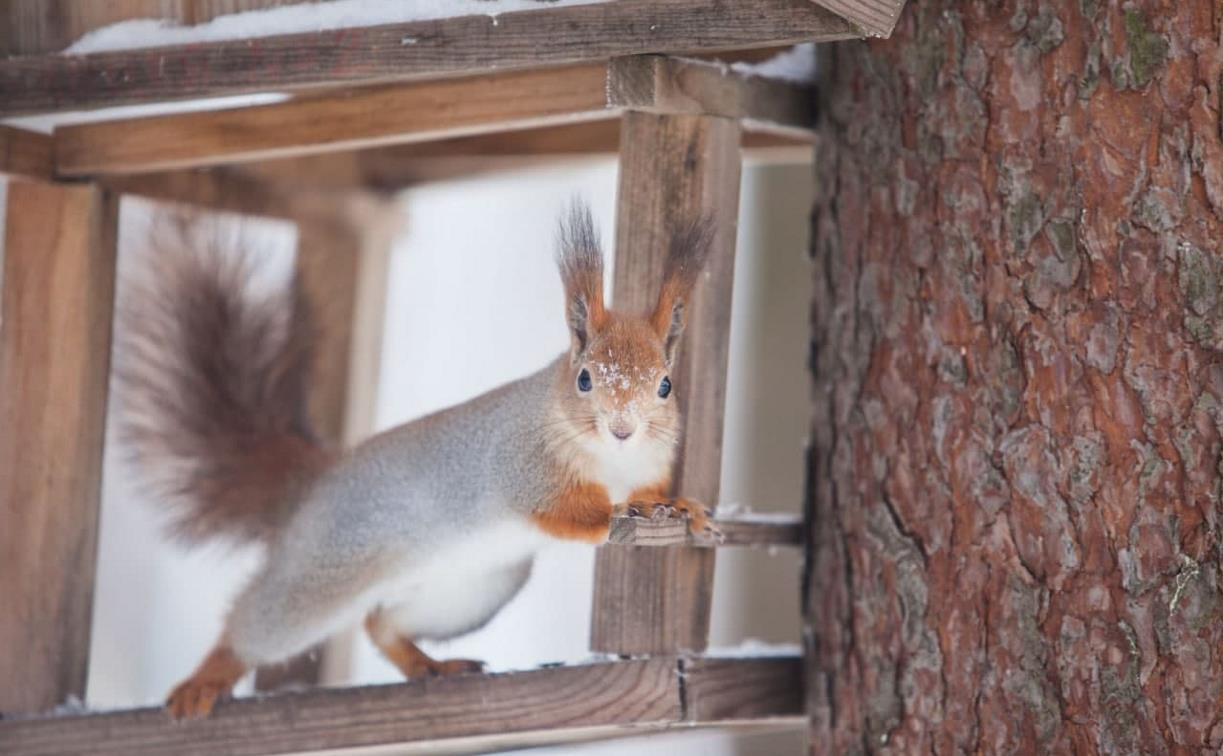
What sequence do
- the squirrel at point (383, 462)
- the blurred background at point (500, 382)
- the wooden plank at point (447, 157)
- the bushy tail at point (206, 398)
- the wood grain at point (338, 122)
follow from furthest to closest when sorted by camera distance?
the blurred background at point (500, 382)
the wooden plank at point (447, 157)
the bushy tail at point (206, 398)
the wood grain at point (338, 122)
the squirrel at point (383, 462)

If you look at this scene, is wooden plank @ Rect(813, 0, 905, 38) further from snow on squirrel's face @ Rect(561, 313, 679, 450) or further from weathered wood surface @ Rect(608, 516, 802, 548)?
weathered wood surface @ Rect(608, 516, 802, 548)

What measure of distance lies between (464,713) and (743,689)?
375 millimetres

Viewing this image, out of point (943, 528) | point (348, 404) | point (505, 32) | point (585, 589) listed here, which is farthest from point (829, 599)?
point (585, 589)

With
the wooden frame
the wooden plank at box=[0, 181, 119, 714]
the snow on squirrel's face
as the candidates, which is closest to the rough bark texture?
the wooden frame

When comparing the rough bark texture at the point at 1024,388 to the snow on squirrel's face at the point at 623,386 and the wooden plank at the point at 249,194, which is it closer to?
the snow on squirrel's face at the point at 623,386

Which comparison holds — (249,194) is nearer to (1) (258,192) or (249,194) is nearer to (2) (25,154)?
(1) (258,192)

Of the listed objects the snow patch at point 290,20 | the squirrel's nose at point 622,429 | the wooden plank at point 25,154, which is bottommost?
the squirrel's nose at point 622,429

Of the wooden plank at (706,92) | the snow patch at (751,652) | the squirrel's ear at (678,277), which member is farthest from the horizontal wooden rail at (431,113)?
the snow patch at (751,652)

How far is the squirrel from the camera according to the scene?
1817 millimetres

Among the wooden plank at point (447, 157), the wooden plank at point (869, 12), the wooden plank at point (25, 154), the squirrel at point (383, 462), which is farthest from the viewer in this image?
the wooden plank at point (447, 157)

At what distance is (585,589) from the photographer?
3.53m

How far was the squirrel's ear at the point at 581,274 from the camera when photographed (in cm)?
173

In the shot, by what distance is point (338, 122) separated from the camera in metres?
2.20

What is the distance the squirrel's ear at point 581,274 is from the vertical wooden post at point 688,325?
19 centimetres
